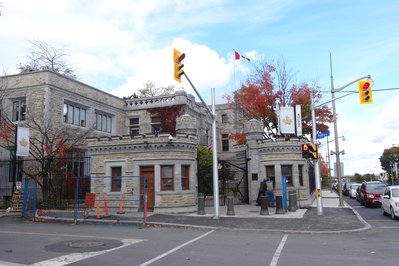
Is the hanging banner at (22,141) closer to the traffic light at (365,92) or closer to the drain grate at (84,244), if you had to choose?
the drain grate at (84,244)

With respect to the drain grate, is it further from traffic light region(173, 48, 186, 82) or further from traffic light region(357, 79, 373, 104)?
traffic light region(357, 79, 373, 104)

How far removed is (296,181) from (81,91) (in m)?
17.5

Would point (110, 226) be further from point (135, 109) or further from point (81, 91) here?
point (135, 109)

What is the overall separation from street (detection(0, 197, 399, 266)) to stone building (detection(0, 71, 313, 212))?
5.68 metres

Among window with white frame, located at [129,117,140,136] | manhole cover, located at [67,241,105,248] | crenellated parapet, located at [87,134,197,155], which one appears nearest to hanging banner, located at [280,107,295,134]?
crenellated parapet, located at [87,134,197,155]

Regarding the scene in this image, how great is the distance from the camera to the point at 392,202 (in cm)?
1681

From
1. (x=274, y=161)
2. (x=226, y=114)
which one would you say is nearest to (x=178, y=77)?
(x=274, y=161)

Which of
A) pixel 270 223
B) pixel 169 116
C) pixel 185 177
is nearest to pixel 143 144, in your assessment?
pixel 185 177

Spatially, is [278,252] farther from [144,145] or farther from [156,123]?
[156,123]

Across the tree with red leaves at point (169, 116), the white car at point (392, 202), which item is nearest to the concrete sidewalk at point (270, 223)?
the white car at point (392, 202)

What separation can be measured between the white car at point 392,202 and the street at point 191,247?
5.65 ft

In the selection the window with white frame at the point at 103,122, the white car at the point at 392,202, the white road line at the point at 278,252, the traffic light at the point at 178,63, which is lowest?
the white road line at the point at 278,252

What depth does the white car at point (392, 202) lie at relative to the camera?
16406 millimetres

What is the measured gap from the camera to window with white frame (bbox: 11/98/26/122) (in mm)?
27484
